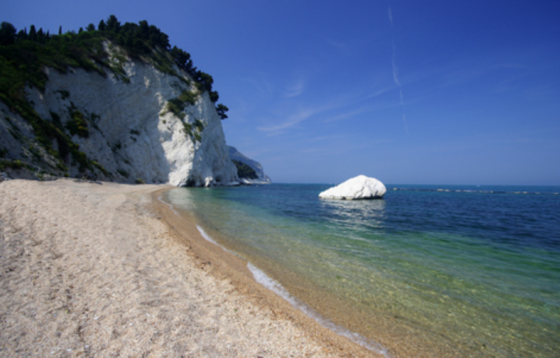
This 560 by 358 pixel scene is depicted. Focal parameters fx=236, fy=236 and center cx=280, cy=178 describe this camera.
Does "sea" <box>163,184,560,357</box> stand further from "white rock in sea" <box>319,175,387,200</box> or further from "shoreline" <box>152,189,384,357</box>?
"white rock in sea" <box>319,175,387,200</box>

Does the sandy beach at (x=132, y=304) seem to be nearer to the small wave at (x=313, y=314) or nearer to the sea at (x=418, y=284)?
the small wave at (x=313, y=314)

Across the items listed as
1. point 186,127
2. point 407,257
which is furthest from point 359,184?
point 186,127

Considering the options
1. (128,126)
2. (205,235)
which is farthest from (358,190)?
(128,126)

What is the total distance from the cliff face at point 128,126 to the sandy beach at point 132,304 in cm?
1774

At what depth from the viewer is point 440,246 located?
404 inches

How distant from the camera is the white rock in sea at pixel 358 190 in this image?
3425 centimetres

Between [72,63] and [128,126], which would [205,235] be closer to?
[72,63]

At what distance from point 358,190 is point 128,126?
42.0m

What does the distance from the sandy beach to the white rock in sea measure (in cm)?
2918

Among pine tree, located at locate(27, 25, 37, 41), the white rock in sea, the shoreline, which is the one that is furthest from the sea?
pine tree, located at locate(27, 25, 37, 41)

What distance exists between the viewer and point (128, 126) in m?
43.5

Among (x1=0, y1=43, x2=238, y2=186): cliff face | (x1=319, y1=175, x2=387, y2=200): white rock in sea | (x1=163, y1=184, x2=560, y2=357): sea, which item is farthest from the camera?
(x1=319, y1=175, x2=387, y2=200): white rock in sea

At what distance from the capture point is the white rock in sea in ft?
112

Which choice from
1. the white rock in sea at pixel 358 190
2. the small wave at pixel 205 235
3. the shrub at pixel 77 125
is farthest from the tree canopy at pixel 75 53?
the white rock in sea at pixel 358 190
